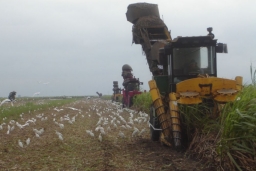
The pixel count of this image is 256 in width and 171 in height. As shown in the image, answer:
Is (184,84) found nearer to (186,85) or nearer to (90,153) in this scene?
(186,85)

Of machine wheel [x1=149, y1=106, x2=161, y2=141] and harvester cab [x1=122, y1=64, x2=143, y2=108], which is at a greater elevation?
harvester cab [x1=122, y1=64, x2=143, y2=108]

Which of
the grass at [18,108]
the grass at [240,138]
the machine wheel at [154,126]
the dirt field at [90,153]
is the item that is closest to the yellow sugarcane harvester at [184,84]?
the machine wheel at [154,126]

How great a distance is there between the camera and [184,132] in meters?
6.66

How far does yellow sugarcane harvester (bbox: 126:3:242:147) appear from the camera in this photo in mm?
6328

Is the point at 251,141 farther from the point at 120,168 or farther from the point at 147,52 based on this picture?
the point at 147,52

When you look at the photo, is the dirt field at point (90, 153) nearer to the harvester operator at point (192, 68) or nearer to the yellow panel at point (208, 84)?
the yellow panel at point (208, 84)

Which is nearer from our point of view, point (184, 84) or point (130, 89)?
point (184, 84)

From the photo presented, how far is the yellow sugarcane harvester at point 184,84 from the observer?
20.8 feet

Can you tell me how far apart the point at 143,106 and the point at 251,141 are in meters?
13.5

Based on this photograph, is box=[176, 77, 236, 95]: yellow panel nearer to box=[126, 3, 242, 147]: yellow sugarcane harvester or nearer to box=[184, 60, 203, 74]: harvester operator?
box=[126, 3, 242, 147]: yellow sugarcane harvester

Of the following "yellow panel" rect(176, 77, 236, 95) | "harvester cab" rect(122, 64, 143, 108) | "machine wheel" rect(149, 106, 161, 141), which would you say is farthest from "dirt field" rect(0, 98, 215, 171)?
"harvester cab" rect(122, 64, 143, 108)

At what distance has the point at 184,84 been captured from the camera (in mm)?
6461

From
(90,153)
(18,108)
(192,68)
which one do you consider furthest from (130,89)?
(90,153)

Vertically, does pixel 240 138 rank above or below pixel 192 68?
below
